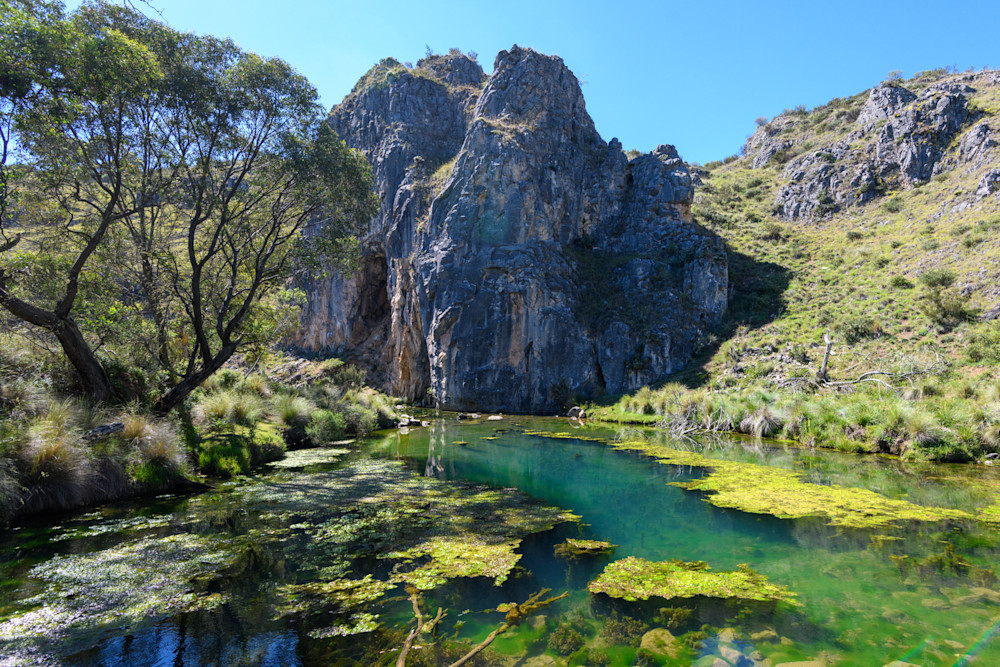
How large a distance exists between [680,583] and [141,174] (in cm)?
1735

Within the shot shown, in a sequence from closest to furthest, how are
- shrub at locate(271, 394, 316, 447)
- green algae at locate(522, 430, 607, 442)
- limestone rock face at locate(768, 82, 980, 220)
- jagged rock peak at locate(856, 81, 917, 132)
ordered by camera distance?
1. shrub at locate(271, 394, 316, 447)
2. green algae at locate(522, 430, 607, 442)
3. limestone rock face at locate(768, 82, 980, 220)
4. jagged rock peak at locate(856, 81, 917, 132)

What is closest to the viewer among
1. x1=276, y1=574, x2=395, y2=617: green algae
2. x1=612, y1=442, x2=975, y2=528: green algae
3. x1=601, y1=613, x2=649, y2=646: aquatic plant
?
x1=601, y1=613, x2=649, y2=646: aquatic plant

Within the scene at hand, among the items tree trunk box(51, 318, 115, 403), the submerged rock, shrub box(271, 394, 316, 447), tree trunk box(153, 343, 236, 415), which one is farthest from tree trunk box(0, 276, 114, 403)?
the submerged rock

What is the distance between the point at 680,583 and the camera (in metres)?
5.85

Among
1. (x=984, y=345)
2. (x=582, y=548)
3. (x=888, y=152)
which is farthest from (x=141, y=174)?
(x=888, y=152)

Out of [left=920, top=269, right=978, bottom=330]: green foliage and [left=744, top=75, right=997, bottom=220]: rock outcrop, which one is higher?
[left=744, top=75, right=997, bottom=220]: rock outcrop

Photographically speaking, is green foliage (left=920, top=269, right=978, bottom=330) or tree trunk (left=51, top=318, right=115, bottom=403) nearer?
tree trunk (left=51, top=318, right=115, bottom=403)

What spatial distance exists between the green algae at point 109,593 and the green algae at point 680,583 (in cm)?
494

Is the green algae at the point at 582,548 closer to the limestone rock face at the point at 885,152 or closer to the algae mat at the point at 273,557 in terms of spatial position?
the algae mat at the point at 273,557

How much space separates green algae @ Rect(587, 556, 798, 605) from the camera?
5555mm

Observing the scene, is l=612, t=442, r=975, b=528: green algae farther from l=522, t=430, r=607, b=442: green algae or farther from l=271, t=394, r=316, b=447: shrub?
l=271, t=394, r=316, b=447: shrub

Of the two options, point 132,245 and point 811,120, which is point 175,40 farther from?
point 811,120

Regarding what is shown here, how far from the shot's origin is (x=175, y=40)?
12.0 metres

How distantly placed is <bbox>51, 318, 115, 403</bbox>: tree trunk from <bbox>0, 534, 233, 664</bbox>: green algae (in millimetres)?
6790
